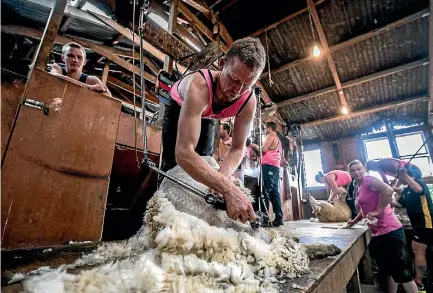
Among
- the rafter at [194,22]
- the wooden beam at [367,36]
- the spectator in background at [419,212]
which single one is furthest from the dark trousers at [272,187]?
the wooden beam at [367,36]

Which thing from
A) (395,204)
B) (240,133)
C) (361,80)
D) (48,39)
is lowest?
(395,204)

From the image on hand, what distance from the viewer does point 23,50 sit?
A: 16.1 feet

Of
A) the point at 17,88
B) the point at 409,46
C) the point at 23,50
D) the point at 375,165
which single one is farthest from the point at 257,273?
the point at 409,46

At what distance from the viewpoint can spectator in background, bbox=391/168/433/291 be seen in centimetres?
432

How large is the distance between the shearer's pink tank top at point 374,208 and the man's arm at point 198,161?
3.72 m

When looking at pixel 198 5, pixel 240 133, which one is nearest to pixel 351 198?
pixel 240 133

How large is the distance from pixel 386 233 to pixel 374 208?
0.44 meters

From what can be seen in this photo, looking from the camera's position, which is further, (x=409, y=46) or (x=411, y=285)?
(x=409, y=46)

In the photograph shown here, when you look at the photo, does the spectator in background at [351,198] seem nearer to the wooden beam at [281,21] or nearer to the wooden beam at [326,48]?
the wooden beam at [326,48]

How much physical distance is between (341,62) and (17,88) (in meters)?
8.83

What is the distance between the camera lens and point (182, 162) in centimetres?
152

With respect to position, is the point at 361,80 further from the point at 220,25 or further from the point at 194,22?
the point at 194,22

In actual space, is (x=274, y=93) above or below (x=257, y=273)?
above

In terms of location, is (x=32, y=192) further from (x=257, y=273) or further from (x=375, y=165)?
(x=375, y=165)
